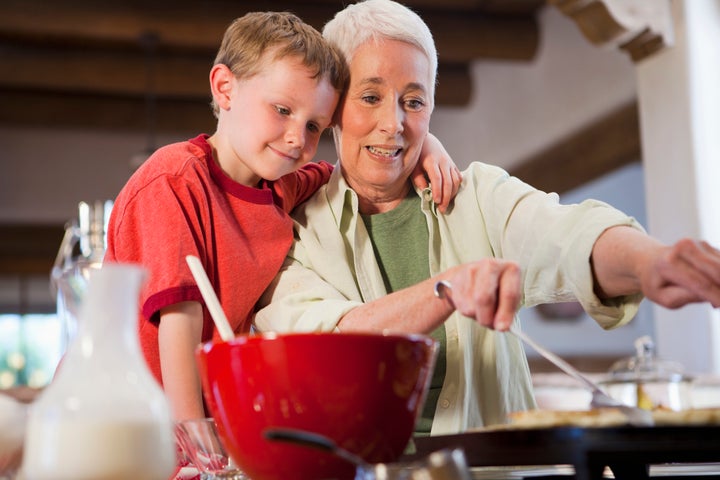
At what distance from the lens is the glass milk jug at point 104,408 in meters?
0.62

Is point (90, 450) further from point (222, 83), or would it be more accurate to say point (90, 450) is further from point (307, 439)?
point (222, 83)

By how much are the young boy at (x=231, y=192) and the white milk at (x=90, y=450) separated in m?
0.56

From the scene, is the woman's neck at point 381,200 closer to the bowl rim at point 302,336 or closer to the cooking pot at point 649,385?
the bowl rim at point 302,336

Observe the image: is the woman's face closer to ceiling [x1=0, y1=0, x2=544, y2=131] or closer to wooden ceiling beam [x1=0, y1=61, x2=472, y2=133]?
ceiling [x1=0, y1=0, x2=544, y2=131]

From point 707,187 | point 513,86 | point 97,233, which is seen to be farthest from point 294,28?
point 513,86

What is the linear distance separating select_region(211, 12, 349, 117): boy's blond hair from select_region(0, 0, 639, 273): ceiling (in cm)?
453

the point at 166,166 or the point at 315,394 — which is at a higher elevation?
the point at 166,166

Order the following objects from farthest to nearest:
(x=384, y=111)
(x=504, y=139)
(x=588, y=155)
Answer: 1. (x=504, y=139)
2. (x=588, y=155)
3. (x=384, y=111)

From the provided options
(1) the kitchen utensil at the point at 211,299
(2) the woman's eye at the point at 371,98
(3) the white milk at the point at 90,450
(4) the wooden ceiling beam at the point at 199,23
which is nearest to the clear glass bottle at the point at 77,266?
(2) the woman's eye at the point at 371,98

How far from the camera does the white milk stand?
2.04ft

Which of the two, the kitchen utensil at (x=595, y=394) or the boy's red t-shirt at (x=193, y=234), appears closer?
the kitchen utensil at (x=595, y=394)

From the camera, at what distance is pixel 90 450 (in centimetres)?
62

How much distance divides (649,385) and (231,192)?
67.2 inches

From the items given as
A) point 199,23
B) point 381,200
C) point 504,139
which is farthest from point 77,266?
point 504,139
